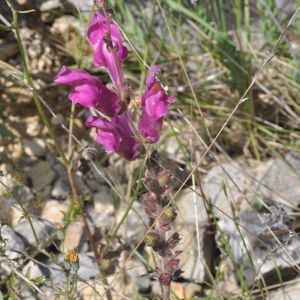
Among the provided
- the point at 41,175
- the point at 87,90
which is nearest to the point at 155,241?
the point at 87,90

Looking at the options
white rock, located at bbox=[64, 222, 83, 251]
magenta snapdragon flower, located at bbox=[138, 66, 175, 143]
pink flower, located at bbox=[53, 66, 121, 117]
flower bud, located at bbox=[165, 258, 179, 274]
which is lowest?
white rock, located at bbox=[64, 222, 83, 251]

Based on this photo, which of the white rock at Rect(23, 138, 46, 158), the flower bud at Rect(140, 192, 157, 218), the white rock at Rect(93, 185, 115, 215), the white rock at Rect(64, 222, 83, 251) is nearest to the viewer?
the flower bud at Rect(140, 192, 157, 218)

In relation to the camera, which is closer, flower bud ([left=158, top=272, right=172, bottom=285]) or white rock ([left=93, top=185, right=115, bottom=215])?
flower bud ([left=158, top=272, right=172, bottom=285])

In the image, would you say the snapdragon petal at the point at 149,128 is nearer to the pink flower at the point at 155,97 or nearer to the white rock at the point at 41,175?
the pink flower at the point at 155,97

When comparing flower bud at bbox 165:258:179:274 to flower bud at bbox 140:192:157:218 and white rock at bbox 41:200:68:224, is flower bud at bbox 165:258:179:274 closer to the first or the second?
flower bud at bbox 140:192:157:218

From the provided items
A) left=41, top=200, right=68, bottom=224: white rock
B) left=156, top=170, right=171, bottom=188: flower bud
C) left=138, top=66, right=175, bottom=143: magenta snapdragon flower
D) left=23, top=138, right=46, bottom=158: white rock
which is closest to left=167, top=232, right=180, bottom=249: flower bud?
left=156, top=170, right=171, bottom=188: flower bud

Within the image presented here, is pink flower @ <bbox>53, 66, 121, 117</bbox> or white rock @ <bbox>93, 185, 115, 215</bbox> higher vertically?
pink flower @ <bbox>53, 66, 121, 117</bbox>
